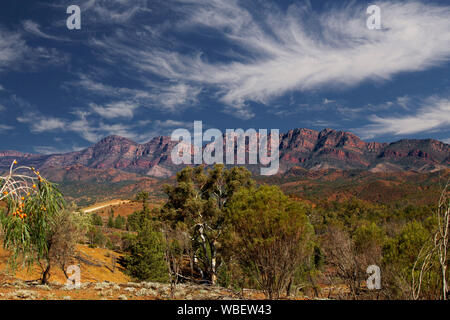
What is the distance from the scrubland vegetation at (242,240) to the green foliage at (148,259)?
12 cm

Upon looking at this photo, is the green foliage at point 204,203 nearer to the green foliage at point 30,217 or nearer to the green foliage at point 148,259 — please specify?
the green foliage at point 148,259

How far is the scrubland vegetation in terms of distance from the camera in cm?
700

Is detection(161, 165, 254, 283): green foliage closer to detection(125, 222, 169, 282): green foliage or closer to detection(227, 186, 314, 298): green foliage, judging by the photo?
detection(125, 222, 169, 282): green foliage

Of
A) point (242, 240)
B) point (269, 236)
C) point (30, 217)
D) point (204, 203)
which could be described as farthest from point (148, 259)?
point (30, 217)

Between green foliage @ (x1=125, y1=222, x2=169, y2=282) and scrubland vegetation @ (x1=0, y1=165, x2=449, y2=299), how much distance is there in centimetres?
12

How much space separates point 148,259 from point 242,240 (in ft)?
86.4

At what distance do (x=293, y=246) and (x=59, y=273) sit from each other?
2611 cm

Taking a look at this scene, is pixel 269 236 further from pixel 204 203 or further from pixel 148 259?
pixel 148 259

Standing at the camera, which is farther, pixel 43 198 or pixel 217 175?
pixel 217 175
